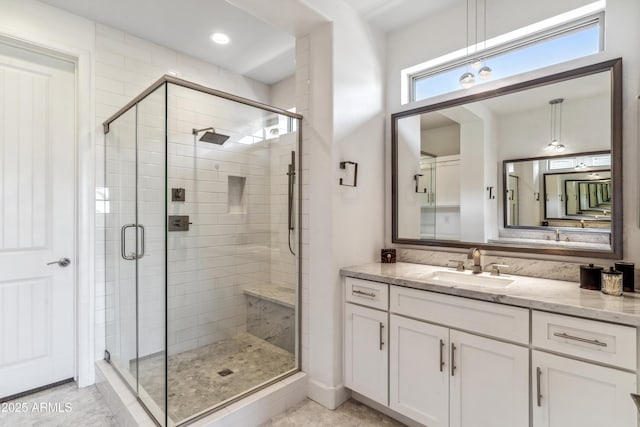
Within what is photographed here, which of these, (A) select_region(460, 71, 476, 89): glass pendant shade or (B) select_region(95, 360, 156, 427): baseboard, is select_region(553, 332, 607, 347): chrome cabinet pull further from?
(B) select_region(95, 360, 156, 427): baseboard

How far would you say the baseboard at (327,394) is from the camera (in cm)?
215

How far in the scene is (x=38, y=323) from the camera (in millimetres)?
2336

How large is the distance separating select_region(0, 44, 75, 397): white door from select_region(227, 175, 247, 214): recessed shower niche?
1.18m

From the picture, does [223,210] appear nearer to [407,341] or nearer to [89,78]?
[89,78]

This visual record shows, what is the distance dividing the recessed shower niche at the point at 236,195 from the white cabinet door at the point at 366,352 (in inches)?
50.0

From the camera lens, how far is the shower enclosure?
2.02 m

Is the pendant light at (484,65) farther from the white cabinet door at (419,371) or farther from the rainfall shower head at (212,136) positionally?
the rainfall shower head at (212,136)

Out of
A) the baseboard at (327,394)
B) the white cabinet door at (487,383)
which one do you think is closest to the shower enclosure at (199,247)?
the baseboard at (327,394)

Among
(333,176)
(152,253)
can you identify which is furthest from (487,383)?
(152,253)

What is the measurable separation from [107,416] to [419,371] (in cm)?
A: 202

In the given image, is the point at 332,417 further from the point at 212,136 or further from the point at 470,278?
the point at 212,136

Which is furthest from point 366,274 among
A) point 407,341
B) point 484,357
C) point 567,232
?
point 567,232

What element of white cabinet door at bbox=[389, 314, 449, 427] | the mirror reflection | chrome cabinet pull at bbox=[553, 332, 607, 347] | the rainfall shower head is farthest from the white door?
chrome cabinet pull at bbox=[553, 332, 607, 347]

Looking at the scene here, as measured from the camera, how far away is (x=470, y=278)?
82.3 inches
